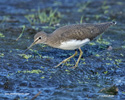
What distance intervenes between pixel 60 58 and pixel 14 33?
8.25 feet

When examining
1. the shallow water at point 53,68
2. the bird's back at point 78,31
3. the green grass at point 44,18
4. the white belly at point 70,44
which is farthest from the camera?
the green grass at point 44,18

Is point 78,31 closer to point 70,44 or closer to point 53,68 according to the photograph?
point 70,44

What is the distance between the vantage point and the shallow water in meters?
6.36

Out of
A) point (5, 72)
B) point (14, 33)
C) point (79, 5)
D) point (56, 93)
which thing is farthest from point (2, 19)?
point (56, 93)

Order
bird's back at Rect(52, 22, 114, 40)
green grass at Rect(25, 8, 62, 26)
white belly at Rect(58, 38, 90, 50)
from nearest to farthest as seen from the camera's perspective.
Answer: white belly at Rect(58, 38, 90, 50)
bird's back at Rect(52, 22, 114, 40)
green grass at Rect(25, 8, 62, 26)

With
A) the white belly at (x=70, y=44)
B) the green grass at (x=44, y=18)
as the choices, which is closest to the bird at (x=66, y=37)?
the white belly at (x=70, y=44)

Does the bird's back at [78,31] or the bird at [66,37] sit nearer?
the bird at [66,37]

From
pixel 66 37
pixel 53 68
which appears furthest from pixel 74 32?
pixel 53 68

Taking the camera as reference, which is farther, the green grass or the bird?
the green grass

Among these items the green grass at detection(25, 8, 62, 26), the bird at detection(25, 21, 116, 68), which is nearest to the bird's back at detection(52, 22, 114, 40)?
the bird at detection(25, 21, 116, 68)

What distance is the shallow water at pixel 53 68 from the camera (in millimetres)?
6363

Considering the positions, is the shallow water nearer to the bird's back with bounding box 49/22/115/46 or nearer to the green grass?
the green grass

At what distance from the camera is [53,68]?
7.66 metres

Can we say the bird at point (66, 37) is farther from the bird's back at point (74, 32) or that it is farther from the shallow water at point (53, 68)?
the shallow water at point (53, 68)
